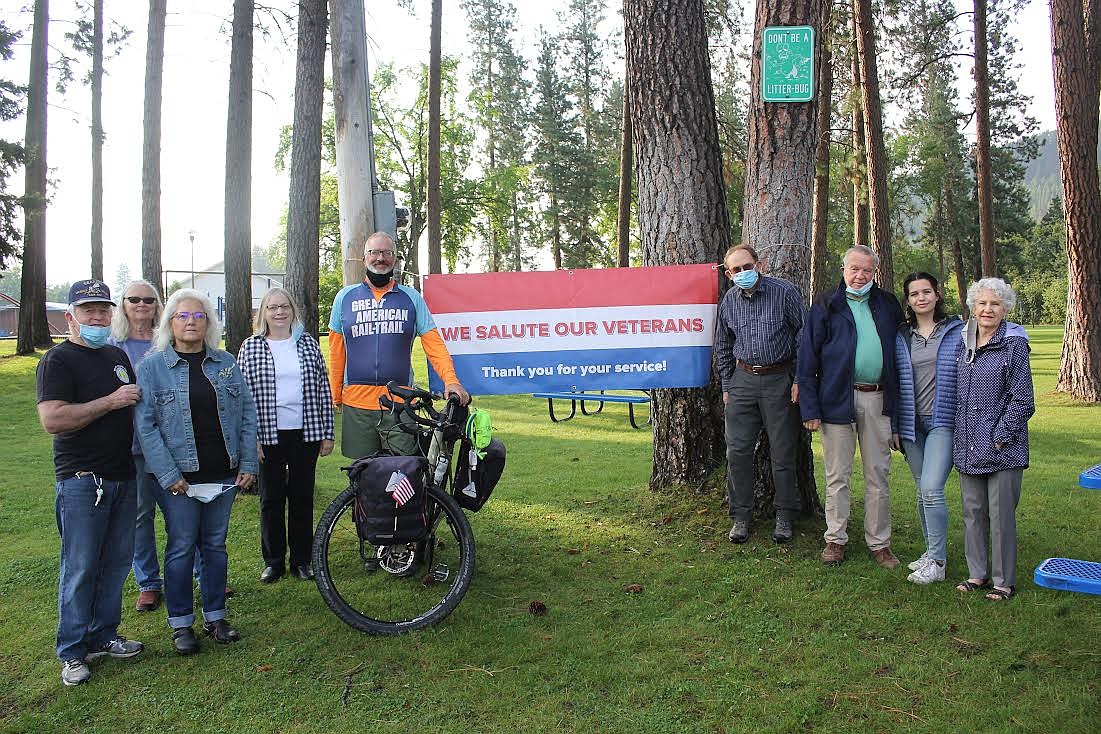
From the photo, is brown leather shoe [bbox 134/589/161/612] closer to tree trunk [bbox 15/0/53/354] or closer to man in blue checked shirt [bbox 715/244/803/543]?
man in blue checked shirt [bbox 715/244/803/543]

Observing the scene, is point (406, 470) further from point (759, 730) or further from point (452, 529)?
point (759, 730)

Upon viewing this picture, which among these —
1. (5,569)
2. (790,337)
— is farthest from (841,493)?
(5,569)

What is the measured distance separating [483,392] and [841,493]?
2.45 m

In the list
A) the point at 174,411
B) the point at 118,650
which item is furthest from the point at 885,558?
the point at 118,650

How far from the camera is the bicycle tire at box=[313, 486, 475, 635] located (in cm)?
421

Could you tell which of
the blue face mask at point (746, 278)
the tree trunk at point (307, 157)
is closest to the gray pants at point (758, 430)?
the blue face mask at point (746, 278)

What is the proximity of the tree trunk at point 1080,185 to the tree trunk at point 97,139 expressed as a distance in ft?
76.3

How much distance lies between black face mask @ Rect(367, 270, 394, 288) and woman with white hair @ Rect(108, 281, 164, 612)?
1.17m

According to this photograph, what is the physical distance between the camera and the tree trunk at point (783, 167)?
17.8 feet

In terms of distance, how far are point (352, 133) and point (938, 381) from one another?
4.02 meters

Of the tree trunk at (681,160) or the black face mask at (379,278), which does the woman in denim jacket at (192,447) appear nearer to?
the black face mask at (379,278)

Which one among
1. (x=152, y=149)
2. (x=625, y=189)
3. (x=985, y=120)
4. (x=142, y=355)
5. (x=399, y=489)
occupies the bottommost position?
(x=399, y=489)

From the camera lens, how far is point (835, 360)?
4887 mm

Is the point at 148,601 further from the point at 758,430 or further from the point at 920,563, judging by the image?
the point at 920,563
